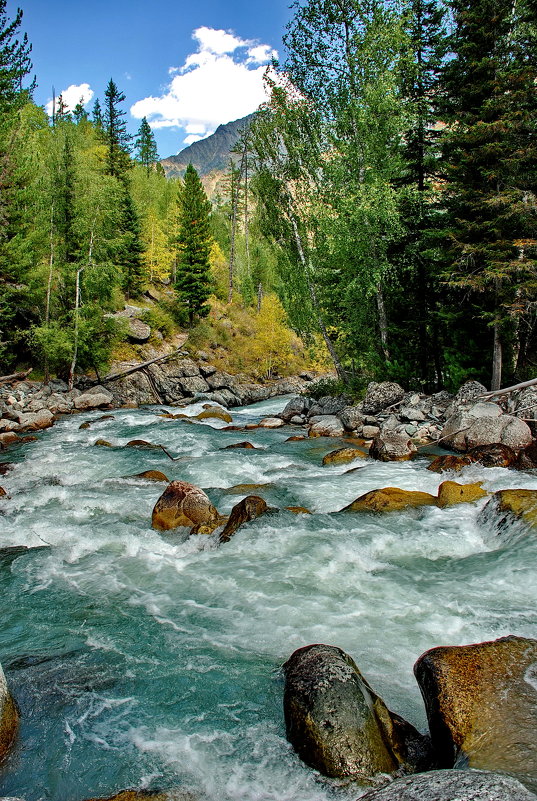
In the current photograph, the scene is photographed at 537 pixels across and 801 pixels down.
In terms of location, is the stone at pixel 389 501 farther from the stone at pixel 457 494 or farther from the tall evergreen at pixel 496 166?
the tall evergreen at pixel 496 166

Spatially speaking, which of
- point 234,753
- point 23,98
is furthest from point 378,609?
point 23,98

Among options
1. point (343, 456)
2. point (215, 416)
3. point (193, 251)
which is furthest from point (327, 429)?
point (193, 251)

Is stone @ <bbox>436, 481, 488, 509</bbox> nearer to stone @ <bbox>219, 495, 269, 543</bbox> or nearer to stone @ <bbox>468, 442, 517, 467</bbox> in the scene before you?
stone @ <bbox>468, 442, 517, 467</bbox>

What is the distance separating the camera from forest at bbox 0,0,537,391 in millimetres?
13906

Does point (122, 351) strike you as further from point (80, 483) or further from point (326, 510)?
point (326, 510)

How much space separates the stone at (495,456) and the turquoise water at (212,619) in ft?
1.90

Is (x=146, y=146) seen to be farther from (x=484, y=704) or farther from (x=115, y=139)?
(x=484, y=704)

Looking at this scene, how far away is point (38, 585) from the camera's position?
19.7ft

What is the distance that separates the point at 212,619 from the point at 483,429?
947 centimetres

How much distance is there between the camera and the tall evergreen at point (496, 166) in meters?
13.0

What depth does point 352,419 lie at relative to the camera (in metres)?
17.2

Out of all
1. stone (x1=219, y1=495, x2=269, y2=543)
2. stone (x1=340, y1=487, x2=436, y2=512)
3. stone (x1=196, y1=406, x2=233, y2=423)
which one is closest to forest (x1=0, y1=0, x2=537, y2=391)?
stone (x1=196, y1=406, x2=233, y2=423)

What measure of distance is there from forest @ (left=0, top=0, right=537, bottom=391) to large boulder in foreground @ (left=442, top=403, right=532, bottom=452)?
7.08 ft

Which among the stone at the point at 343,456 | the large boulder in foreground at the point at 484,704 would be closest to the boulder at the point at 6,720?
the large boulder in foreground at the point at 484,704
